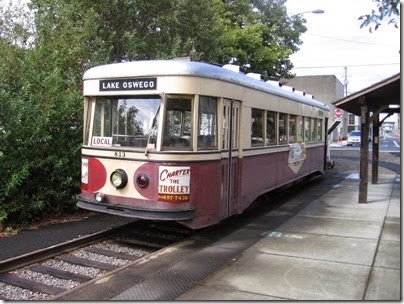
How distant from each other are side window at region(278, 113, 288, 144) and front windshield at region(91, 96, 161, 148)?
4.24 meters

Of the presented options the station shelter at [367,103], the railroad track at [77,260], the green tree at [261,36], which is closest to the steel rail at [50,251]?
the railroad track at [77,260]

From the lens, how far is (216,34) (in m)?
15.5

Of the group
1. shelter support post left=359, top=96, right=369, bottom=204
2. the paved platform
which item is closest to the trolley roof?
the paved platform

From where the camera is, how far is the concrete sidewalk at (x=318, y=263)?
202 inches

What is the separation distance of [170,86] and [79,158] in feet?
11.6

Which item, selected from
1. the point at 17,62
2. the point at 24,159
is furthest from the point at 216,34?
the point at 24,159

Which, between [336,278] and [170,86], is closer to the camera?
[336,278]

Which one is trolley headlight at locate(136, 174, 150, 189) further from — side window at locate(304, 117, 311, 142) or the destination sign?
side window at locate(304, 117, 311, 142)

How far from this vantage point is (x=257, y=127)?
879cm

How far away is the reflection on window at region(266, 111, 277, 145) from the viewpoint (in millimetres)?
9500

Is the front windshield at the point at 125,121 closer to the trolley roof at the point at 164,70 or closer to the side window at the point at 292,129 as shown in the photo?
the trolley roof at the point at 164,70

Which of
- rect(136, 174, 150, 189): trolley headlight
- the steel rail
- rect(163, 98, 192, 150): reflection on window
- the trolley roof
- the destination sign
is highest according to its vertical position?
the trolley roof

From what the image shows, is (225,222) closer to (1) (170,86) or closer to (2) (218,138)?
(2) (218,138)

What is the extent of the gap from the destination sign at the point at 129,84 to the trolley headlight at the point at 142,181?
1266 mm
